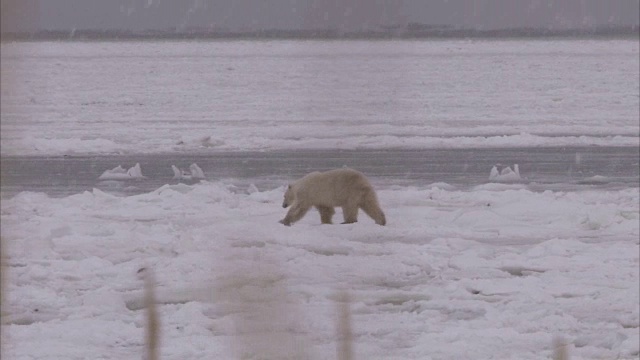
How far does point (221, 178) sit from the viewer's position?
1216cm

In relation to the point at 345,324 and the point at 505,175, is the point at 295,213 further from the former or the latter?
the point at 345,324

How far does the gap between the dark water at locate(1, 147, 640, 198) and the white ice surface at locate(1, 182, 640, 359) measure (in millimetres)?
1449

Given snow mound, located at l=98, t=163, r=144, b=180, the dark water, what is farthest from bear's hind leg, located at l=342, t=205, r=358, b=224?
snow mound, located at l=98, t=163, r=144, b=180

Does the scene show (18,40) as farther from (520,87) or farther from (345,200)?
(520,87)

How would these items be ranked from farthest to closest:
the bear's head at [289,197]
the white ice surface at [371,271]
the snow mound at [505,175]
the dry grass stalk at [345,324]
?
1. the snow mound at [505,175]
2. the bear's head at [289,197]
3. the white ice surface at [371,271]
4. the dry grass stalk at [345,324]

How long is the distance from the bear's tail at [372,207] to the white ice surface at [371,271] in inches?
4.1

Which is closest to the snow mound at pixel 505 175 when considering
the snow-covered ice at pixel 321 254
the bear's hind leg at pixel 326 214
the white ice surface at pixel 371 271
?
the snow-covered ice at pixel 321 254

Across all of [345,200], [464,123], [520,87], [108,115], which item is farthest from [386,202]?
[520,87]

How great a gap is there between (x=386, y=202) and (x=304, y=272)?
3.29 m

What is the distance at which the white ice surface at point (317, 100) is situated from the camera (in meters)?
1.15

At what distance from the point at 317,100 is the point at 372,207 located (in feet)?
23.0

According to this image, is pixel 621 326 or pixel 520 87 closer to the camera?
pixel 621 326

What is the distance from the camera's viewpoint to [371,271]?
6.24 meters

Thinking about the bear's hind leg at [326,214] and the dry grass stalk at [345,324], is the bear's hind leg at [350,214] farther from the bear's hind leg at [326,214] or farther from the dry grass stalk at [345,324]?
the dry grass stalk at [345,324]
